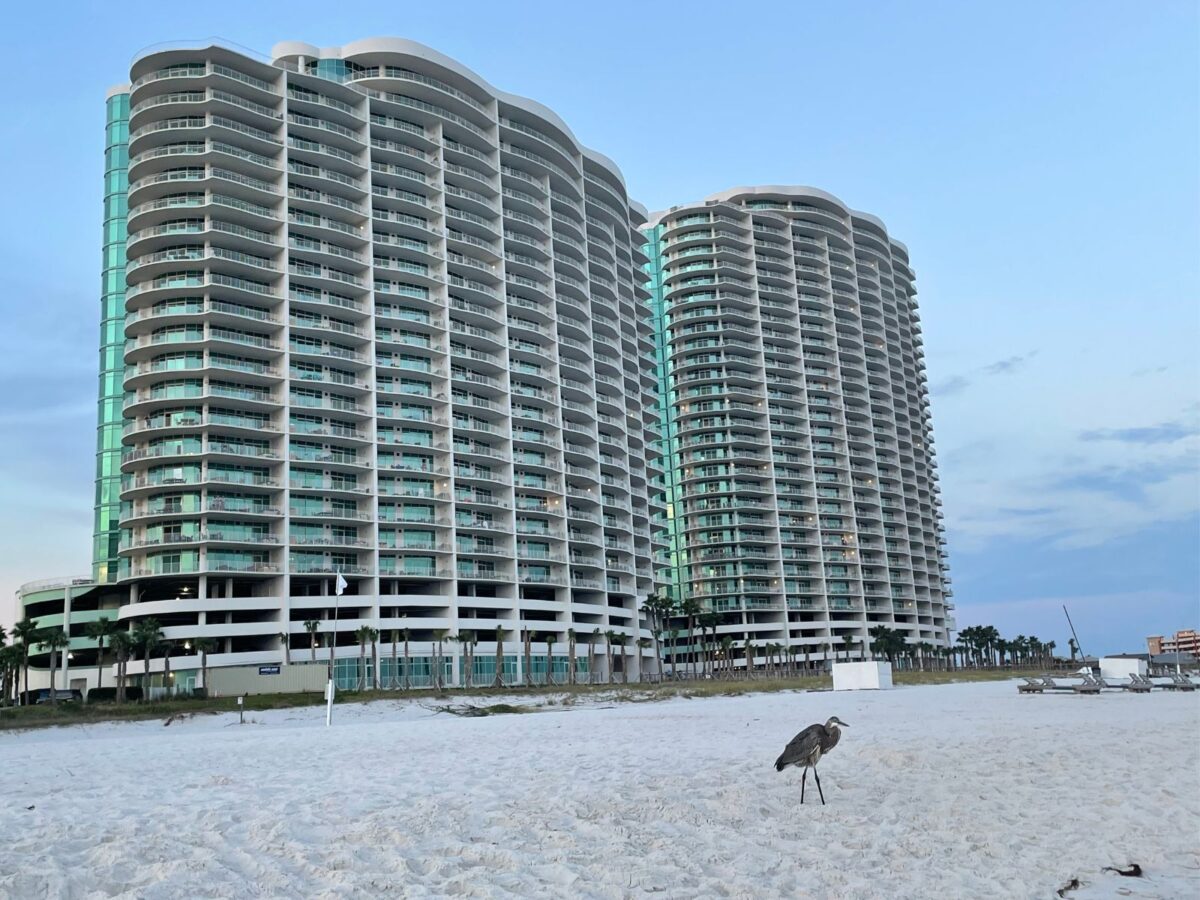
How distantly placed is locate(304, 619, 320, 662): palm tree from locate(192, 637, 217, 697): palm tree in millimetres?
7221

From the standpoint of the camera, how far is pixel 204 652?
2931 inches

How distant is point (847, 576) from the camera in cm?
15375

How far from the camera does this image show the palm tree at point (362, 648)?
259 ft

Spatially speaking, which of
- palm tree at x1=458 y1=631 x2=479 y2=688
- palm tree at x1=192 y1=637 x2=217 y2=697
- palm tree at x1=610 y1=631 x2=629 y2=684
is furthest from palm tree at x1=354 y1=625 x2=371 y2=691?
palm tree at x1=610 y1=631 x2=629 y2=684

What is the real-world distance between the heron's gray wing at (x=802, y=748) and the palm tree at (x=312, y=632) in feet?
231

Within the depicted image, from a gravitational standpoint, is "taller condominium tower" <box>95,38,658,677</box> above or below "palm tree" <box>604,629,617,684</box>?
above

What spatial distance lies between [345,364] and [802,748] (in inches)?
3334

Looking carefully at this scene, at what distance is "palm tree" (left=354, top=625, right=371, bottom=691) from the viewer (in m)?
78.9

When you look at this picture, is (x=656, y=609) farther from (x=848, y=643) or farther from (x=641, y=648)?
(x=848, y=643)

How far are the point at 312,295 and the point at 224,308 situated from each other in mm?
8333

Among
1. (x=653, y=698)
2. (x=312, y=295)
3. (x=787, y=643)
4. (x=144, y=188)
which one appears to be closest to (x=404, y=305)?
(x=312, y=295)

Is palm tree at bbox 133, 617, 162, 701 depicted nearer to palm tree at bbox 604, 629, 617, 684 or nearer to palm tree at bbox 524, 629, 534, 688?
palm tree at bbox 524, 629, 534, 688

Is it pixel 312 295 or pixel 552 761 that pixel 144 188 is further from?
pixel 552 761

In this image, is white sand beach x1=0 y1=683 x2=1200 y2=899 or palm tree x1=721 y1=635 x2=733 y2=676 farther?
palm tree x1=721 y1=635 x2=733 y2=676
